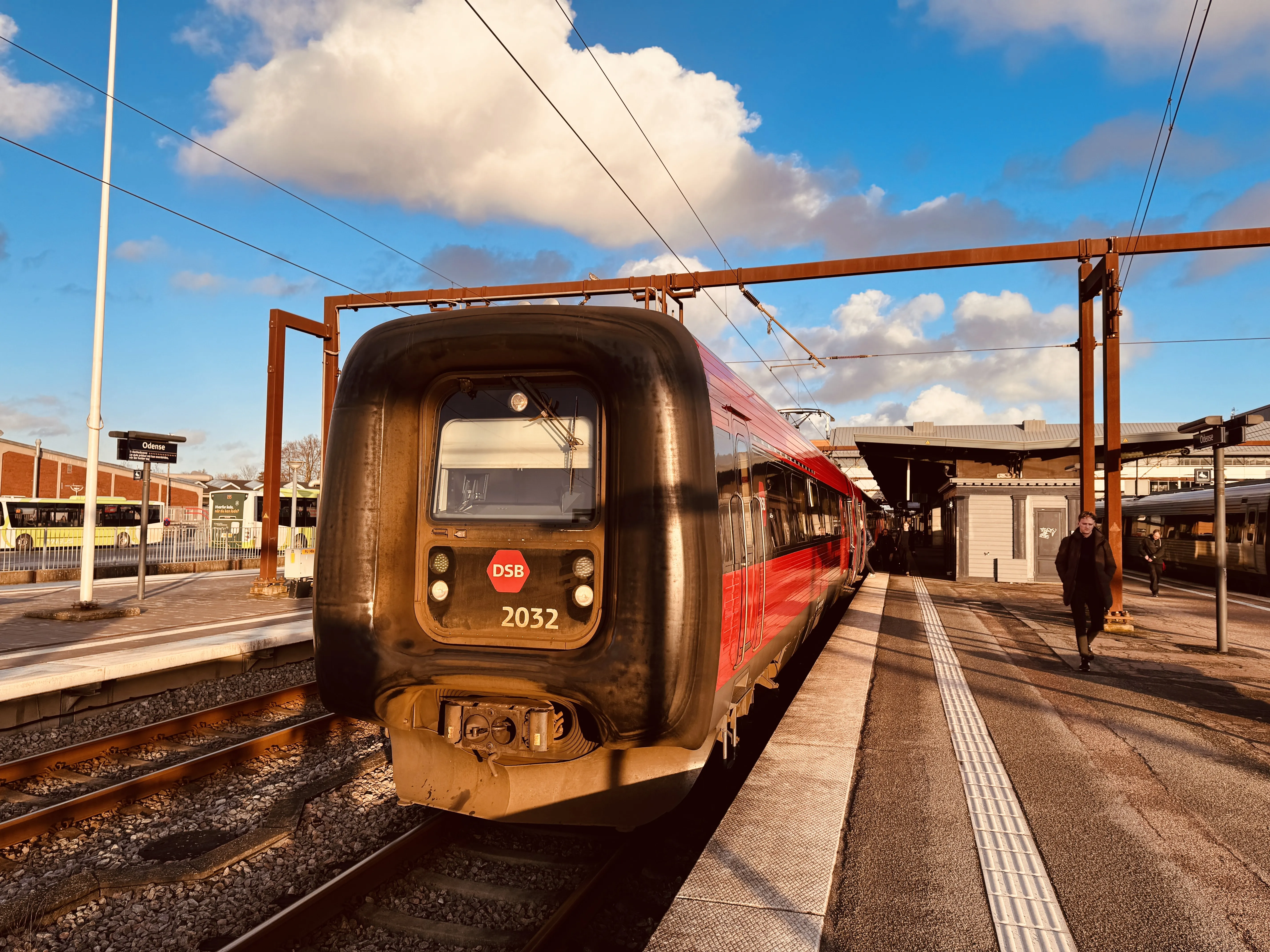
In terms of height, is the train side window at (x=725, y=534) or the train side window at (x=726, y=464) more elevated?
the train side window at (x=726, y=464)

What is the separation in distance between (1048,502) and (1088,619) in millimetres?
11273

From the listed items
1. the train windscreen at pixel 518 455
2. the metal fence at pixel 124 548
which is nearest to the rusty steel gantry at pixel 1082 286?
the train windscreen at pixel 518 455

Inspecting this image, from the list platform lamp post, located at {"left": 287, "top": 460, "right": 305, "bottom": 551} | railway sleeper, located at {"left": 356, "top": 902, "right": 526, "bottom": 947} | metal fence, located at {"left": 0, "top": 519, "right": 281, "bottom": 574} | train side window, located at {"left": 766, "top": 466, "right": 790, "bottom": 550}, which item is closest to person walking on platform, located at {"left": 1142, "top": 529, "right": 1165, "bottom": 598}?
train side window, located at {"left": 766, "top": 466, "right": 790, "bottom": 550}

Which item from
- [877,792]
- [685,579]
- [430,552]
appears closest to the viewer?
[685,579]

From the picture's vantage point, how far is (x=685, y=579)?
4.07m

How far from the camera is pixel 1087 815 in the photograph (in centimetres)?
480

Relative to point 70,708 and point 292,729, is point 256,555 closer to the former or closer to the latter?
point 70,708

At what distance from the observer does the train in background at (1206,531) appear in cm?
2078

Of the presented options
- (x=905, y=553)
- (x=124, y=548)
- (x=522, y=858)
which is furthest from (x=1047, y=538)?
(x=124, y=548)

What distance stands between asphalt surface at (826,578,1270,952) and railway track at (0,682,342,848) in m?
4.70

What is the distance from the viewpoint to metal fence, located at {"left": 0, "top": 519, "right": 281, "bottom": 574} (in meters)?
24.6

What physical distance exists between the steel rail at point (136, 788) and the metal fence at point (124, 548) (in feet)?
47.4

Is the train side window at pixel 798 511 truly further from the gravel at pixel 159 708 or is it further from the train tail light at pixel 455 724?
the gravel at pixel 159 708

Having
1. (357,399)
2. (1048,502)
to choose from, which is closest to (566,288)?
(357,399)
